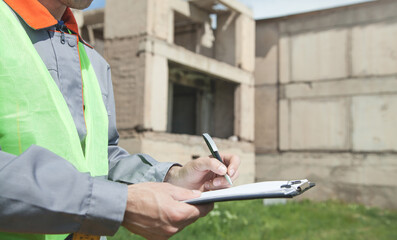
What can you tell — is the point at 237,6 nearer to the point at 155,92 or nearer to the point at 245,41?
the point at 245,41

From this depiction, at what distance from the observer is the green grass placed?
212 inches

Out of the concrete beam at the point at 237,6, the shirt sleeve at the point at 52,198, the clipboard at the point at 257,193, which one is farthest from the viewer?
the concrete beam at the point at 237,6

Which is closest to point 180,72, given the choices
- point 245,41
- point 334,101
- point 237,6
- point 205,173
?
point 245,41

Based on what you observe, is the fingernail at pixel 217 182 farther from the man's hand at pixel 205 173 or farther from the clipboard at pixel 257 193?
the clipboard at pixel 257 193

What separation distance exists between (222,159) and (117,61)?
20.3 feet

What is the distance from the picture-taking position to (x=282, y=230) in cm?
614

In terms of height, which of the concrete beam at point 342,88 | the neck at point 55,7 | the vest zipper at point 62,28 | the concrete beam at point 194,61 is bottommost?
the vest zipper at point 62,28

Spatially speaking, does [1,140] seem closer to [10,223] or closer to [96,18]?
[10,223]

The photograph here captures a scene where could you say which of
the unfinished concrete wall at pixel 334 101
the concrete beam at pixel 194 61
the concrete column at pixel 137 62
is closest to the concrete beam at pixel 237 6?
the unfinished concrete wall at pixel 334 101

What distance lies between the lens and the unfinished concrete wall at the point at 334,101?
8.80 metres

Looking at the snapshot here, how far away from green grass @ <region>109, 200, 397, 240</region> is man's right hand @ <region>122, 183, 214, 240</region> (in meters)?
3.48

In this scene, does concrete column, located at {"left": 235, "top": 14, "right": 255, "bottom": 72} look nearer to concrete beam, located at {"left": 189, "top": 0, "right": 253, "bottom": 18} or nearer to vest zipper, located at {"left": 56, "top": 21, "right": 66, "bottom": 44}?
concrete beam, located at {"left": 189, "top": 0, "right": 253, "bottom": 18}

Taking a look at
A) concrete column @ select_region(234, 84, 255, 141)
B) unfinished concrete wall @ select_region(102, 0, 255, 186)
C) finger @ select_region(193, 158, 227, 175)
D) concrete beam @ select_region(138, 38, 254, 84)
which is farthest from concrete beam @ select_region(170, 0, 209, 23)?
finger @ select_region(193, 158, 227, 175)

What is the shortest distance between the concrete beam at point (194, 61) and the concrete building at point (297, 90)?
3 centimetres
